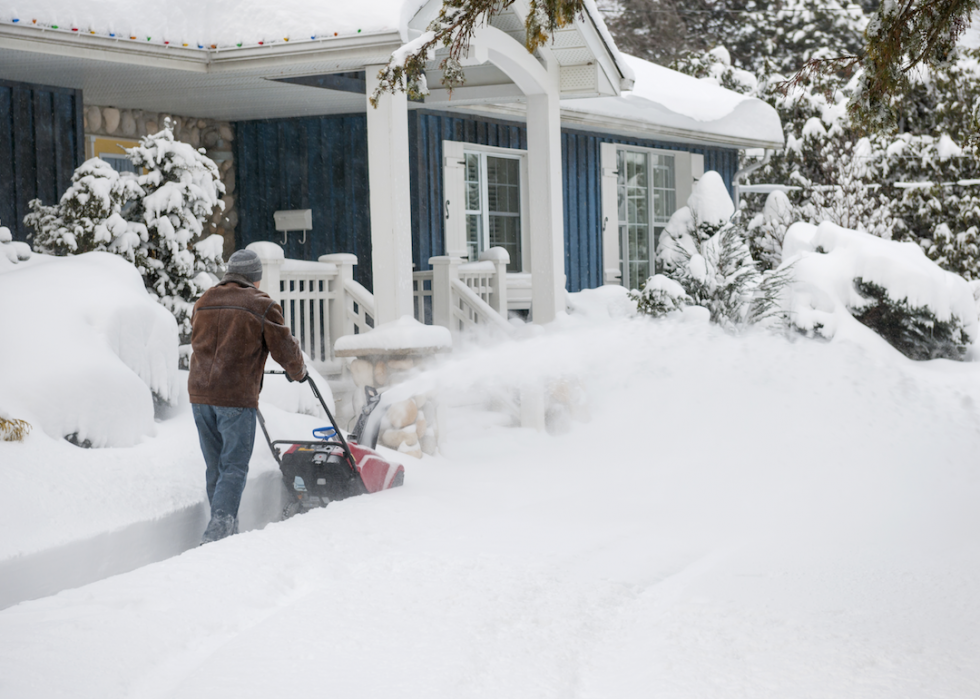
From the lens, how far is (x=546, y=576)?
16.3 ft

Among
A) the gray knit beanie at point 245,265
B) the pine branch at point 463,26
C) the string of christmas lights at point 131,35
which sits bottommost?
the gray knit beanie at point 245,265

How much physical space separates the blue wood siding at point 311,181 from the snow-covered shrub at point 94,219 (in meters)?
3.41

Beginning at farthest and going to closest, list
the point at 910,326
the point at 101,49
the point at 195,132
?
the point at 910,326, the point at 195,132, the point at 101,49

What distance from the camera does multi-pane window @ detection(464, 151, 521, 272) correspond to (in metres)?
13.3

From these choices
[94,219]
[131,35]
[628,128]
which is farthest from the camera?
Answer: [628,128]

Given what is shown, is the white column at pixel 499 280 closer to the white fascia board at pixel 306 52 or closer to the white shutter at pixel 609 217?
the white shutter at pixel 609 217

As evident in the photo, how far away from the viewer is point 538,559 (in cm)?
529

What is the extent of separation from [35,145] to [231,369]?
493 centimetres

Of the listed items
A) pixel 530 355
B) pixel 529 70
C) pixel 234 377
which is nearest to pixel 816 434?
pixel 530 355

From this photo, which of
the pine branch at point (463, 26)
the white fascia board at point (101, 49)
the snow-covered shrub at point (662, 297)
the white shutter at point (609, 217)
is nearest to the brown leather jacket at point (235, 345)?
the pine branch at point (463, 26)

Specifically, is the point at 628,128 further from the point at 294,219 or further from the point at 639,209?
the point at 294,219

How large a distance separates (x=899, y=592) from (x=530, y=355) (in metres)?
6.05

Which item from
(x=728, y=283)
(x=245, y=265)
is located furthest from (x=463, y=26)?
(x=728, y=283)

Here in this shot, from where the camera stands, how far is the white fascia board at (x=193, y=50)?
786 cm
